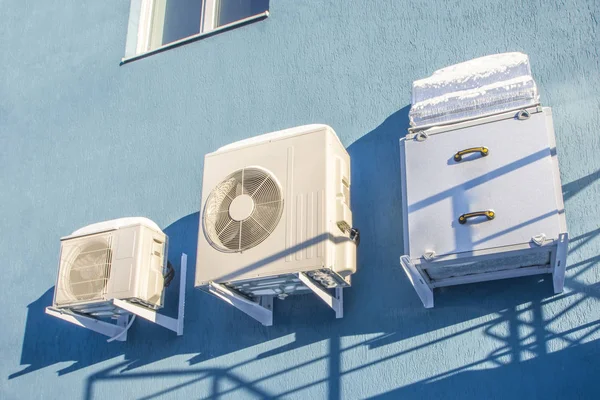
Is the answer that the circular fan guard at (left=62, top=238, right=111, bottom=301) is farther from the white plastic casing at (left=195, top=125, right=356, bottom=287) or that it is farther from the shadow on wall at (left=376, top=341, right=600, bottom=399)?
the shadow on wall at (left=376, top=341, right=600, bottom=399)

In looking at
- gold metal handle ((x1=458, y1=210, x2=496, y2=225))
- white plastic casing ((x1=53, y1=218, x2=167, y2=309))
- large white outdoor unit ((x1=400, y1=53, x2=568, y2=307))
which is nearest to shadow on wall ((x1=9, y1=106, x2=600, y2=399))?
large white outdoor unit ((x1=400, y1=53, x2=568, y2=307))

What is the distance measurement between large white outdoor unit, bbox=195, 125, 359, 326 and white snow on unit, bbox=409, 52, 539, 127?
516mm

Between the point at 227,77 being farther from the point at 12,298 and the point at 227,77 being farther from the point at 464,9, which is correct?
the point at 12,298

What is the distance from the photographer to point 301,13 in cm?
486

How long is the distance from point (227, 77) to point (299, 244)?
179 cm

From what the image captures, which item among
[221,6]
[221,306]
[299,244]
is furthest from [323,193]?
[221,6]

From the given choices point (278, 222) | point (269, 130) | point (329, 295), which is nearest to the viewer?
point (278, 222)

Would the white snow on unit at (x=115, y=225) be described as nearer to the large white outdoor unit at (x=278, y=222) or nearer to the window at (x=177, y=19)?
the large white outdoor unit at (x=278, y=222)

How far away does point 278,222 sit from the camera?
11.9ft

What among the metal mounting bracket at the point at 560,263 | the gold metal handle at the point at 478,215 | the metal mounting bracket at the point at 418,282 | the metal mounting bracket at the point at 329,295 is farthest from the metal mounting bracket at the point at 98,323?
the metal mounting bracket at the point at 560,263

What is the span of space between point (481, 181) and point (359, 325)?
3.27ft

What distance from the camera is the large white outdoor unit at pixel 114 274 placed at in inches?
156

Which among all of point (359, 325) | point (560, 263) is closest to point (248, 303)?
point (359, 325)

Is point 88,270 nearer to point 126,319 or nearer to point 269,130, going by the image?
point 126,319
